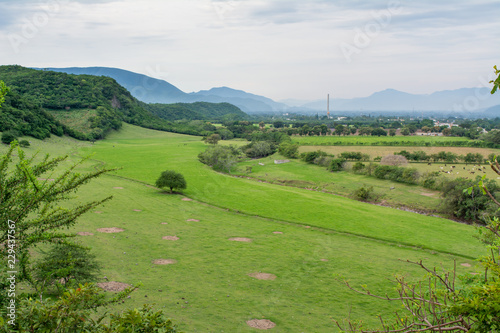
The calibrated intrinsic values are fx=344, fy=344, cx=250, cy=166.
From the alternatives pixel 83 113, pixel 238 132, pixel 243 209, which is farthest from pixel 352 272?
pixel 238 132

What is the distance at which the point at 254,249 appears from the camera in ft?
95.0

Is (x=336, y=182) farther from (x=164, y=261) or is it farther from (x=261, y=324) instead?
(x=261, y=324)

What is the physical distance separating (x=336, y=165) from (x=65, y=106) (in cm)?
10418

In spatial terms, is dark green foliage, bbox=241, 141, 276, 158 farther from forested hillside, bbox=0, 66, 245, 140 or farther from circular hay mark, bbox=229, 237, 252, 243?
circular hay mark, bbox=229, 237, 252, 243

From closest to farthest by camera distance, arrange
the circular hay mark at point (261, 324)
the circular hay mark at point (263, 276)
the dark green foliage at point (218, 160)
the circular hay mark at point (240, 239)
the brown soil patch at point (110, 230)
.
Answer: the circular hay mark at point (261, 324) → the circular hay mark at point (263, 276) → the brown soil patch at point (110, 230) → the circular hay mark at point (240, 239) → the dark green foliage at point (218, 160)

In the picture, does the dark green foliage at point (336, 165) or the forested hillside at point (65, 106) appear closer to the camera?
the dark green foliage at point (336, 165)

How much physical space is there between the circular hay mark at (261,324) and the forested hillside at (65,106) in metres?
73.4

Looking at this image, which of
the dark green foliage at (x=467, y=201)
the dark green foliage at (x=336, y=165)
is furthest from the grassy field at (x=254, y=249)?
the dark green foliage at (x=336, y=165)

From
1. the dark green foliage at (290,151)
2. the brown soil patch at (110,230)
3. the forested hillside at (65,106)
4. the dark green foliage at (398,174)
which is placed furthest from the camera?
the dark green foliage at (290,151)

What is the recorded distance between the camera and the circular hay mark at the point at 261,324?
1680 cm

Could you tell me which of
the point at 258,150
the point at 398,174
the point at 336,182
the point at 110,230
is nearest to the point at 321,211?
the point at 336,182

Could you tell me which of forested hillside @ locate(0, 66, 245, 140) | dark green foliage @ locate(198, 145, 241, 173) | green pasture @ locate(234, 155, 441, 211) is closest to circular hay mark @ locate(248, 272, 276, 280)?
green pasture @ locate(234, 155, 441, 211)

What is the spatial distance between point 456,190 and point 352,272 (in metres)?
31.6

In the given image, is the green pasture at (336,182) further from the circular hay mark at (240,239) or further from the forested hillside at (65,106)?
the forested hillside at (65,106)
